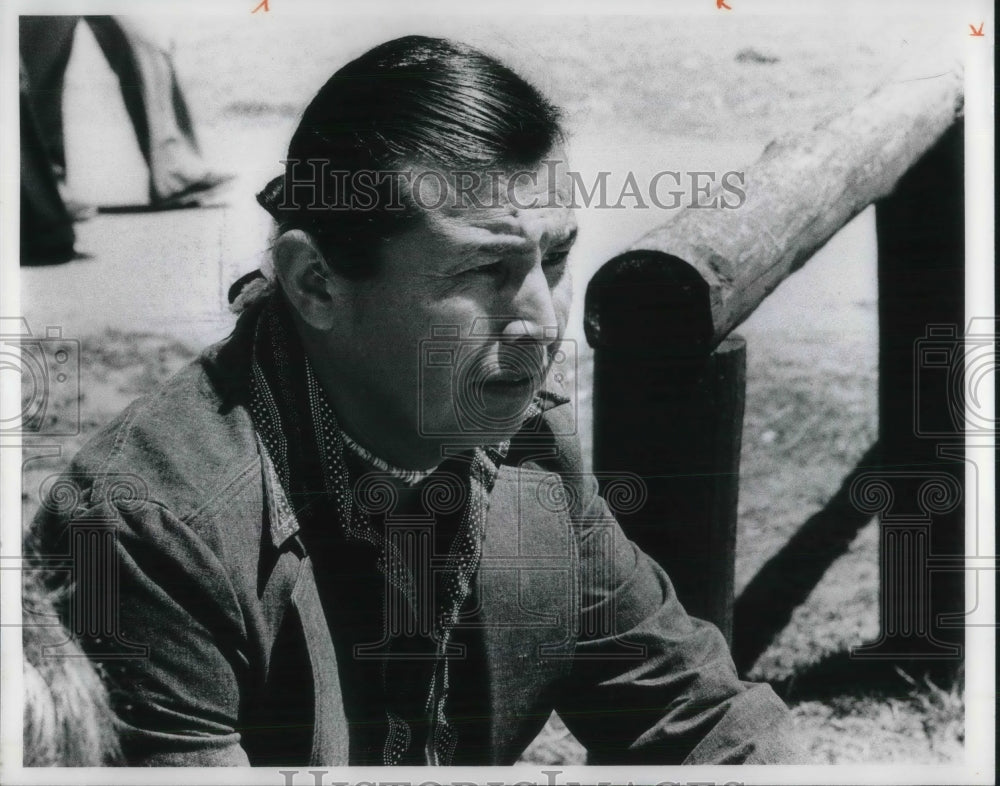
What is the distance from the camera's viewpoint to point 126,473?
2.85 meters

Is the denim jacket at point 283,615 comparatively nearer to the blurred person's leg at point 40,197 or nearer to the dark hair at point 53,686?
the dark hair at point 53,686

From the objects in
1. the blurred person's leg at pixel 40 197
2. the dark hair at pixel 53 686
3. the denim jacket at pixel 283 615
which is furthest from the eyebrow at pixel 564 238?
the dark hair at pixel 53 686

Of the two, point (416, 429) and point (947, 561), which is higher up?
point (416, 429)

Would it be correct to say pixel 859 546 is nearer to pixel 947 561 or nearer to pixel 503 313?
pixel 947 561

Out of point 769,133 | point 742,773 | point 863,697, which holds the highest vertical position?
point 769,133

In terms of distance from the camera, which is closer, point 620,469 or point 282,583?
point 282,583

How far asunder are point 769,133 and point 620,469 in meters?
0.95

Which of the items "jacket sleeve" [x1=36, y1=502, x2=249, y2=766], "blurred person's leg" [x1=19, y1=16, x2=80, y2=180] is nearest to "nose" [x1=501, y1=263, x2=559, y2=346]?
"jacket sleeve" [x1=36, y1=502, x2=249, y2=766]

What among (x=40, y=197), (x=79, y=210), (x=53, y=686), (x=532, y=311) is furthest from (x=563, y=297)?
(x=53, y=686)

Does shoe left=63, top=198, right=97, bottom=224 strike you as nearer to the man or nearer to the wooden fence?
the man

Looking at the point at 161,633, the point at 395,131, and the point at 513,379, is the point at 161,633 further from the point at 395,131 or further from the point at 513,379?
the point at 395,131

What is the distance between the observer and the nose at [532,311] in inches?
113

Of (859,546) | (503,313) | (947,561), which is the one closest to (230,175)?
(503,313)

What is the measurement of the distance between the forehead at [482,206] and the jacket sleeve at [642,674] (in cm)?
65
